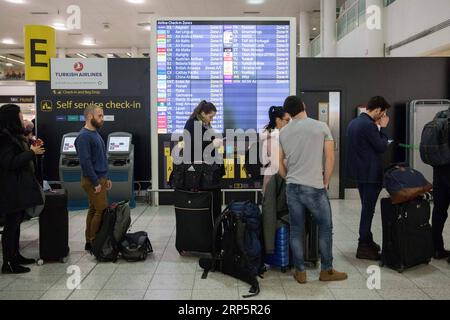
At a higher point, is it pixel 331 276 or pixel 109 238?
pixel 109 238

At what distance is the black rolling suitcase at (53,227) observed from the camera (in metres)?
4.17

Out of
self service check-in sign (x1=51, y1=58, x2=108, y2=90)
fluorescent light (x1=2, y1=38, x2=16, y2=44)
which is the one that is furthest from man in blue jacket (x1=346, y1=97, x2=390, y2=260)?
fluorescent light (x1=2, y1=38, x2=16, y2=44)

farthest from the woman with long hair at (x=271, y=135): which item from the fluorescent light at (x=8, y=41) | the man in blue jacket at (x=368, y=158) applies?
the fluorescent light at (x=8, y=41)

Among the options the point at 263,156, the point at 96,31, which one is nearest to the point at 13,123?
the point at 263,156

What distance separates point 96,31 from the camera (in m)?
15.5

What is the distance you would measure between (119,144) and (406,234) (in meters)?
4.70

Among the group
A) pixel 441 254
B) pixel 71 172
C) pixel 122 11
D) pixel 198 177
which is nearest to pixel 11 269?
pixel 198 177

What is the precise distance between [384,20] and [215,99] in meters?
5.46

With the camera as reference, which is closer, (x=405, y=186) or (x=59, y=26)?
(x=405, y=186)

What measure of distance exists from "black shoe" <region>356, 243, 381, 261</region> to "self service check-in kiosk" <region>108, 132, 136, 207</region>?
3886mm

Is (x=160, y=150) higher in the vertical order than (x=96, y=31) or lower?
lower

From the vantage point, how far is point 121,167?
7016mm

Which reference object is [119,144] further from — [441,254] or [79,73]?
[441,254]
